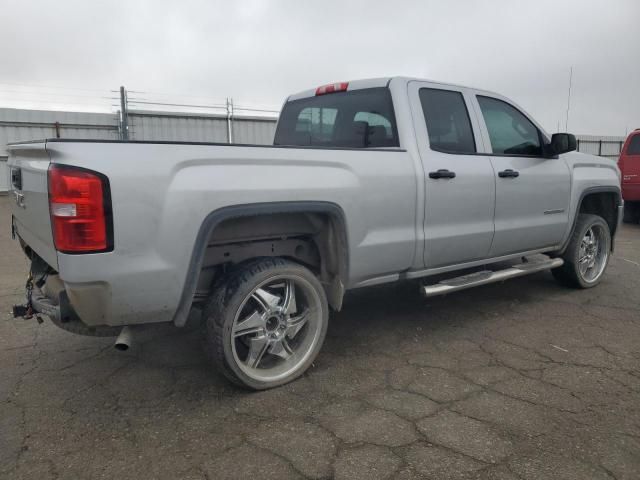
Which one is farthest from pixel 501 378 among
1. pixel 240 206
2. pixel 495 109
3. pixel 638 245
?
pixel 638 245

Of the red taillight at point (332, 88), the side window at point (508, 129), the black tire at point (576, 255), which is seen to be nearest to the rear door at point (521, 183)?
the side window at point (508, 129)

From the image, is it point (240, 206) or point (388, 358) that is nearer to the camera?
point (240, 206)

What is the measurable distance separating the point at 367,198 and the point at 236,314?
3.57 ft

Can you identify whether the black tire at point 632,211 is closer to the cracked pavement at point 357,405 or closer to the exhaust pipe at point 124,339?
the cracked pavement at point 357,405

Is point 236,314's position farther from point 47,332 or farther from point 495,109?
point 495,109

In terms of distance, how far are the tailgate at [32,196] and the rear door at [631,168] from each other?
10.5 m

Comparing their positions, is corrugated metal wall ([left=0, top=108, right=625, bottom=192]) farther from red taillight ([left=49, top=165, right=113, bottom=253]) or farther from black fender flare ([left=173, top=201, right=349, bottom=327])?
red taillight ([left=49, top=165, right=113, bottom=253])

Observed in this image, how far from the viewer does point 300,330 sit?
3297mm

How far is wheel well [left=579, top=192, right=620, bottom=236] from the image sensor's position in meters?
5.39

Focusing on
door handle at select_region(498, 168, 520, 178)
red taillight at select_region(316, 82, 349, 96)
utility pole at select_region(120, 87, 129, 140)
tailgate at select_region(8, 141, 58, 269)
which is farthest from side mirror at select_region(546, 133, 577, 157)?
utility pole at select_region(120, 87, 129, 140)

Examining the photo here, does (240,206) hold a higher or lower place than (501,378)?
higher

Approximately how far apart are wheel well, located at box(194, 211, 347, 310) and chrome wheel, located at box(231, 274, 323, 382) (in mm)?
217

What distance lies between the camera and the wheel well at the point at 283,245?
2965 mm

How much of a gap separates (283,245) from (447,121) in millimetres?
1705
